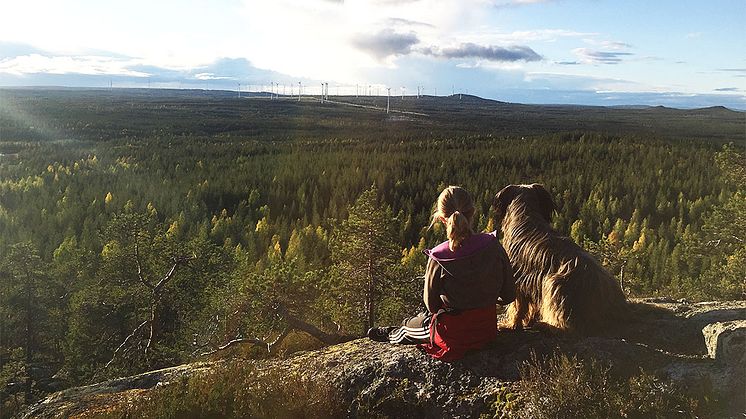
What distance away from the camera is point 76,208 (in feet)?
184

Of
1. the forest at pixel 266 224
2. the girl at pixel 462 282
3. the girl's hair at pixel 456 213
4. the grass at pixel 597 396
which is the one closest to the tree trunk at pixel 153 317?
the forest at pixel 266 224

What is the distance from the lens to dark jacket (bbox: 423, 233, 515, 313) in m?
5.25

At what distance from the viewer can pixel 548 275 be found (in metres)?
5.82

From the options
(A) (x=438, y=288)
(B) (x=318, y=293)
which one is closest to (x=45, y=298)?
(B) (x=318, y=293)

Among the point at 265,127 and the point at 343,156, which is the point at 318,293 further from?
the point at 265,127

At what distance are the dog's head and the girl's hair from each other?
5.07ft

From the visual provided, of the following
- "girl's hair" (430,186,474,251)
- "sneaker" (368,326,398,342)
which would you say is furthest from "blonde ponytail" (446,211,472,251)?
"sneaker" (368,326,398,342)

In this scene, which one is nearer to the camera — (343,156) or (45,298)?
(45,298)

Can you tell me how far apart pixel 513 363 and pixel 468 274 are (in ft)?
3.48

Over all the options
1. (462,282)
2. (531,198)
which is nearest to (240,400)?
(462,282)

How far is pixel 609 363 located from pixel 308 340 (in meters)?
12.4

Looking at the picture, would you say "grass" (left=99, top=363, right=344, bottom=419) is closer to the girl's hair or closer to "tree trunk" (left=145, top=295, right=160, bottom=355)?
the girl's hair

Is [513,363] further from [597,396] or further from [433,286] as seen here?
[433,286]

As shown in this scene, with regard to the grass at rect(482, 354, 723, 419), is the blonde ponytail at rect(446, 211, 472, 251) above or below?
A: above
